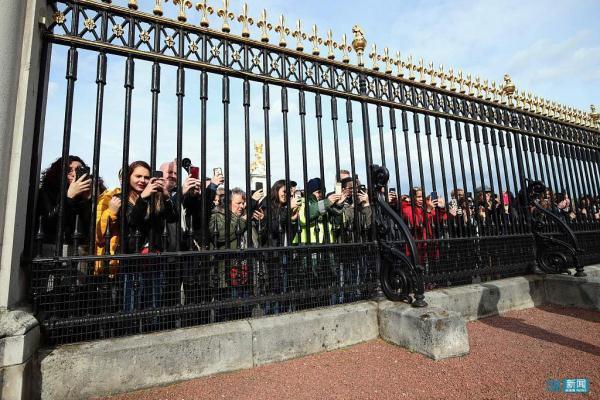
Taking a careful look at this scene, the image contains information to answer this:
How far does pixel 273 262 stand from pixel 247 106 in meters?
1.65

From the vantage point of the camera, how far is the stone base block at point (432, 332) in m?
2.86

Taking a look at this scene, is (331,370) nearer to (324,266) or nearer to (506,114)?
(324,266)

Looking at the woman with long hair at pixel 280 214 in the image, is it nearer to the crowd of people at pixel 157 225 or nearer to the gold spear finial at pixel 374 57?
the crowd of people at pixel 157 225

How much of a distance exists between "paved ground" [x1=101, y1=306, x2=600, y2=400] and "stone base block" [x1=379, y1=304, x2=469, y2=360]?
8cm

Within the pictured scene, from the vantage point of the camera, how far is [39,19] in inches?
103

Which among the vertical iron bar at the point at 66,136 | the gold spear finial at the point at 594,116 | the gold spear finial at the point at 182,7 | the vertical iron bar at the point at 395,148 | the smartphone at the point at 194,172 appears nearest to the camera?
the vertical iron bar at the point at 66,136

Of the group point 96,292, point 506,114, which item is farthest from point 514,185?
point 96,292

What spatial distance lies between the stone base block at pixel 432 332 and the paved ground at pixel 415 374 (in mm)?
80

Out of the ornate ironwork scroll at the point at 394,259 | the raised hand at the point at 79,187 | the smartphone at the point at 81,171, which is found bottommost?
the ornate ironwork scroll at the point at 394,259

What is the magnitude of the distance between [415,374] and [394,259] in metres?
1.30

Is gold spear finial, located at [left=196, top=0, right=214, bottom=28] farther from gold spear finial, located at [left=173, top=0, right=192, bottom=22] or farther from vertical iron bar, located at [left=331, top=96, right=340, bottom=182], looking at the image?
vertical iron bar, located at [left=331, top=96, right=340, bottom=182]

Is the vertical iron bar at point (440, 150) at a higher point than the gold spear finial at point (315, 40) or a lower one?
lower

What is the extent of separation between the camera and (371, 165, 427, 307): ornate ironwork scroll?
11.0 ft

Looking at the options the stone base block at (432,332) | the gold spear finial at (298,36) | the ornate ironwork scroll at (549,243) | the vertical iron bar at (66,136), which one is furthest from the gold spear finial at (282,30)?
the ornate ironwork scroll at (549,243)
